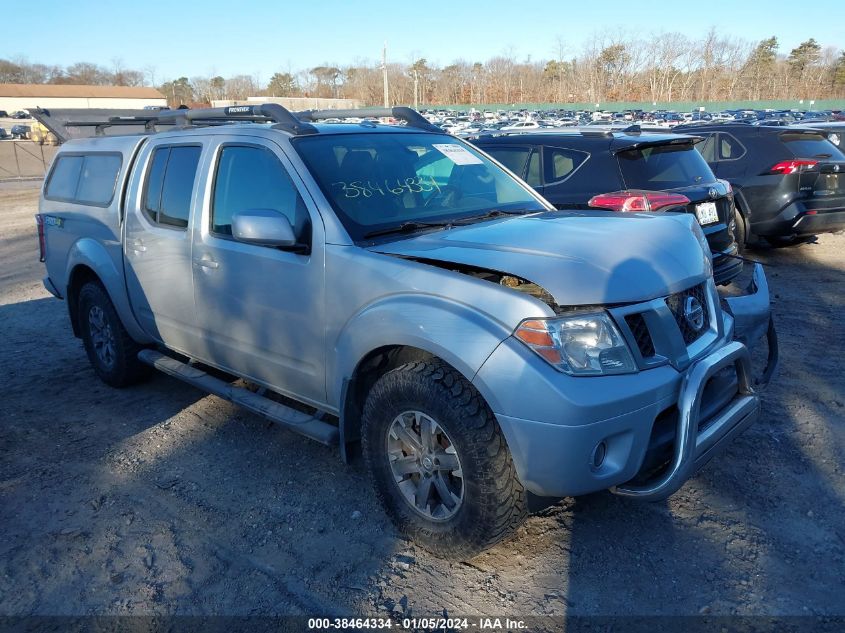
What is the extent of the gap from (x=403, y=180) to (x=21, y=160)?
1281 inches

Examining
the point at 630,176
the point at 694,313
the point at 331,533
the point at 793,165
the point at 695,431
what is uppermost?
the point at 630,176

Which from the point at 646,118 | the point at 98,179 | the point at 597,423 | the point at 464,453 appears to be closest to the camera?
the point at 597,423

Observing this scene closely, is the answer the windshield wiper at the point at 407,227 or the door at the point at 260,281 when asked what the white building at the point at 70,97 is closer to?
the door at the point at 260,281

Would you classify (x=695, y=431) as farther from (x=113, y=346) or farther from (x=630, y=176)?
(x=113, y=346)

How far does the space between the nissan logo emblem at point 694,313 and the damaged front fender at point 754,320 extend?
0.59 m

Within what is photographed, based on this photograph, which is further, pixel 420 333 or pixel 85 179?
pixel 85 179

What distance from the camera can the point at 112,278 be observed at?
17.0 feet

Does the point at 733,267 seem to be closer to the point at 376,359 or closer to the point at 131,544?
the point at 376,359

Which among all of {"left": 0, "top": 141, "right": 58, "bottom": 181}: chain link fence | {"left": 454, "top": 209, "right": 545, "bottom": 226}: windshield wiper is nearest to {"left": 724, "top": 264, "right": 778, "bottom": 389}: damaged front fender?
{"left": 454, "top": 209, "right": 545, "bottom": 226}: windshield wiper

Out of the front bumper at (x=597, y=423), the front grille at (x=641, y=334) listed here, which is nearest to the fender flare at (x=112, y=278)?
the front bumper at (x=597, y=423)

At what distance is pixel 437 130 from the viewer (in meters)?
4.68

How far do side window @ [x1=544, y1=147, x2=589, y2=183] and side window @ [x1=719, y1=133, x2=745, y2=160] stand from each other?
3.89 metres

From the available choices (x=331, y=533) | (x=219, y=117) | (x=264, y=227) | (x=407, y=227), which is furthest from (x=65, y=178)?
(x=331, y=533)

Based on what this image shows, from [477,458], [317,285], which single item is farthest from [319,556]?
[317,285]
